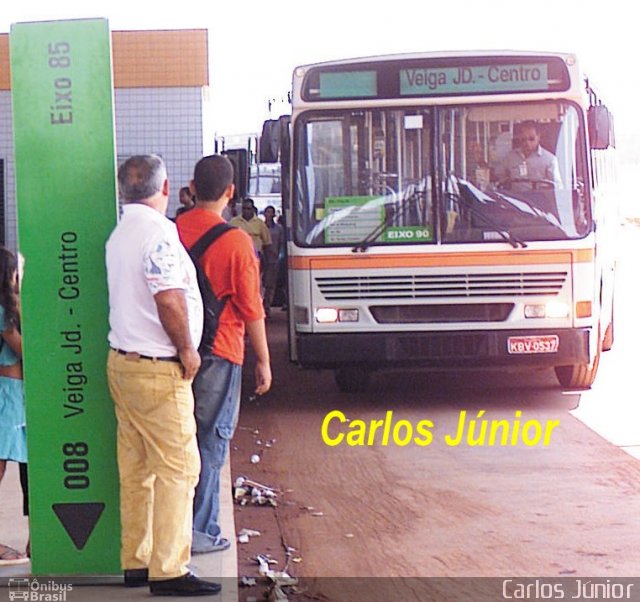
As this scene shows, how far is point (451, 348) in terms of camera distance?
38.8 ft

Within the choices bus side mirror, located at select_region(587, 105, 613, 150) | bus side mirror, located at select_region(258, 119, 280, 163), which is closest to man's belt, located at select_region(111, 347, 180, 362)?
bus side mirror, located at select_region(258, 119, 280, 163)

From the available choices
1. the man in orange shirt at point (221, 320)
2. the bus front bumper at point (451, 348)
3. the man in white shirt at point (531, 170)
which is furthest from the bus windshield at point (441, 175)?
the man in orange shirt at point (221, 320)

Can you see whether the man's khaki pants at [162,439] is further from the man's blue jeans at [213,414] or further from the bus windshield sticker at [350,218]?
the bus windshield sticker at [350,218]

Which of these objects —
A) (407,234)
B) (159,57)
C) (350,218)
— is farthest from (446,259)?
(159,57)

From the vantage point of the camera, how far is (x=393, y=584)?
6809 mm

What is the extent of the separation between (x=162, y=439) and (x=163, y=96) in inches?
675

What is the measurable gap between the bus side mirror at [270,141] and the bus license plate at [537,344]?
2.78 m

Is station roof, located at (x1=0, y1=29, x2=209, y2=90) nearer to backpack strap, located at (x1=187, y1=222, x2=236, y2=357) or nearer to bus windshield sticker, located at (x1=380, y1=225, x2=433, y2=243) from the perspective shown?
bus windshield sticker, located at (x1=380, y1=225, x2=433, y2=243)

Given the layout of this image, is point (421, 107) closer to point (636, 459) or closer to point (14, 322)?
point (636, 459)

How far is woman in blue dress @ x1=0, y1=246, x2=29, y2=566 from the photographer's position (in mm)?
6387

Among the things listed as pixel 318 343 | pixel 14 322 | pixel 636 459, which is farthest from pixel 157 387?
pixel 318 343

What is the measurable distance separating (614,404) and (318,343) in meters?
2.89

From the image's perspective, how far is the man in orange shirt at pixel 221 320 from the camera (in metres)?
6.67

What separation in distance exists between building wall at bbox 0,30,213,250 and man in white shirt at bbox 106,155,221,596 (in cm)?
1643
